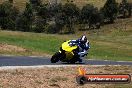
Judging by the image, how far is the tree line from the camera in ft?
396

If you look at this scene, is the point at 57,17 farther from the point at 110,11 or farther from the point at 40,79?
the point at 40,79

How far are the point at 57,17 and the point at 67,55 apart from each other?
10618 cm

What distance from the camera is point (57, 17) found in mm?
131000

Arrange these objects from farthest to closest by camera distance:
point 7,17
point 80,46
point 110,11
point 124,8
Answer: point 124,8 < point 110,11 < point 7,17 < point 80,46

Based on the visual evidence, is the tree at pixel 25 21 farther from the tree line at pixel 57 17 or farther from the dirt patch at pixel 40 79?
the dirt patch at pixel 40 79

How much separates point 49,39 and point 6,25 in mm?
66805

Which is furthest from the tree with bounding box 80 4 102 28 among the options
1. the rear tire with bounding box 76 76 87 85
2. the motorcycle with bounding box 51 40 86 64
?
the rear tire with bounding box 76 76 87 85

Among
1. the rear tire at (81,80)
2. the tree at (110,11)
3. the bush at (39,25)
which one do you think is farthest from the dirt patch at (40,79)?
the tree at (110,11)

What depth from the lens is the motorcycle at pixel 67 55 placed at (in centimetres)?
2519

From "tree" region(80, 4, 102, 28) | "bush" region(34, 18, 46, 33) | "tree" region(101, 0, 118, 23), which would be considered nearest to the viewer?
"bush" region(34, 18, 46, 33)

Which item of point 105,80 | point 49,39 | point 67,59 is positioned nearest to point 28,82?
point 105,80

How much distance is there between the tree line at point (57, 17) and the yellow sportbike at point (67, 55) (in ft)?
299

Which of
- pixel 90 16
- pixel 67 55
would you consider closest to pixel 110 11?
pixel 90 16

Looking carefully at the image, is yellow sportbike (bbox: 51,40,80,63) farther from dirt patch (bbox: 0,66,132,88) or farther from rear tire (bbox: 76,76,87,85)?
rear tire (bbox: 76,76,87,85)
